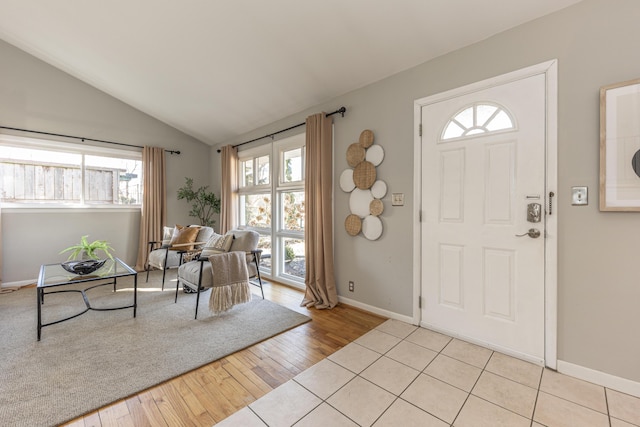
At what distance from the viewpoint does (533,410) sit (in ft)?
4.79

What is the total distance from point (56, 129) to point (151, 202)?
1588mm

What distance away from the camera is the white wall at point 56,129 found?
3652mm

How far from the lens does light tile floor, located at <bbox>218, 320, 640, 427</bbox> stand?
1.40 m

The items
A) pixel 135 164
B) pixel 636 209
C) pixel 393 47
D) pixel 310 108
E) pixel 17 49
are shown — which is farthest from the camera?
pixel 135 164

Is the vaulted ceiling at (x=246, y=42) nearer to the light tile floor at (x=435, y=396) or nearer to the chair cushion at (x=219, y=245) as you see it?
the chair cushion at (x=219, y=245)

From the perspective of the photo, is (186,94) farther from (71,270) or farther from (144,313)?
(144,313)

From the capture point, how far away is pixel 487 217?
6.86ft

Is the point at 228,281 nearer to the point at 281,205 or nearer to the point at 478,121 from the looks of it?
the point at 281,205

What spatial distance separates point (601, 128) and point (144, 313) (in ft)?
13.2

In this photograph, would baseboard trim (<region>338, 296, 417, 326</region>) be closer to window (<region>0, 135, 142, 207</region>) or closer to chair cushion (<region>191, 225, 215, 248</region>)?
chair cushion (<region>191, 225, 215, 248</region>)

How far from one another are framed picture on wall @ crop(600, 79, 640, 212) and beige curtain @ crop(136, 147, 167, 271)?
5535 mm

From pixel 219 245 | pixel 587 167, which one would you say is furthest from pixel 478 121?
pixel 219 245

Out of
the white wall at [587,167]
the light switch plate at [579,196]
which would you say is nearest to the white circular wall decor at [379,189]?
the white wall at [587,167]

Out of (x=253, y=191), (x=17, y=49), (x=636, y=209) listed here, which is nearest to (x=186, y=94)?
(x=253, y=191)
